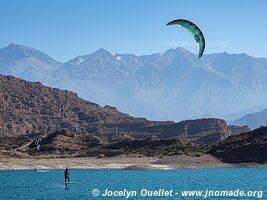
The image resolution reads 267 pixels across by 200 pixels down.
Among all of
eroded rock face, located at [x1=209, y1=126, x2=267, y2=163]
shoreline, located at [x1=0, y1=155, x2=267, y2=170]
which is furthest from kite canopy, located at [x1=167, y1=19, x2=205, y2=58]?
eroded rock face, located at [x1=209, y1=126, x2=267, y2=163]

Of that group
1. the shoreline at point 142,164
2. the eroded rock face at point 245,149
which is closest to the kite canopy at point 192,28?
the shoreline at point 142,164

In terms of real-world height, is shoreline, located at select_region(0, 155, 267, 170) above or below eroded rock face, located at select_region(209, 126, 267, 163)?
below

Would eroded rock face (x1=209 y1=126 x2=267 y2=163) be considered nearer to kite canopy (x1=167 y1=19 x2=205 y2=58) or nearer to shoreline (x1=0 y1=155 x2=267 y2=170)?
shoreline (x1=0 y1=155 x2=267 y2=170)

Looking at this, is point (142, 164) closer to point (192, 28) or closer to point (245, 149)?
point (245, 149)

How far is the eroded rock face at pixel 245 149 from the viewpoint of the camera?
140 m

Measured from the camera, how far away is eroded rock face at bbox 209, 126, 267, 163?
140 metres

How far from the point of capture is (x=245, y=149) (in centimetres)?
14412

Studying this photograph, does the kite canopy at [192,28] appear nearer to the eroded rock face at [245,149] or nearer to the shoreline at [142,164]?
the shoreline at [142,164]

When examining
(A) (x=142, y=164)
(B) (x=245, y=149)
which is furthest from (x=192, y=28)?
(B) (x=245, y=149)

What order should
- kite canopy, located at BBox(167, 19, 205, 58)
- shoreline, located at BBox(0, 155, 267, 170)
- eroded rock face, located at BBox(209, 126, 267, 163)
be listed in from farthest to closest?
1. eroded rock face, located at BBox(209, 126, 267, 163)
2. shoreline, located at BBox(0, 155, 267, 170)
3. kite canopy, located at BBox(167, 19, 205, 58)

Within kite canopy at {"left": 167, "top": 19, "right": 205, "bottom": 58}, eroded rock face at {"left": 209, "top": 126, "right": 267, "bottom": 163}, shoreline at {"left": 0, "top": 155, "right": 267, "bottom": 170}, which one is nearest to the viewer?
kite canopy at {"left": 167, "top": 19, "right": 205, "bottom": 58}

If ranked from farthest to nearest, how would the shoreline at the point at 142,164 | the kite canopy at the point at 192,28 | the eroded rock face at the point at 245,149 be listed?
the eroded rock face at the point at 245,149 < the shoreline at the point at 142,164 < the kite canopy at the point at 192,28

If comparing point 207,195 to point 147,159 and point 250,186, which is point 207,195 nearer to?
point 250,186

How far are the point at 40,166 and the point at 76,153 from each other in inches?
1695
